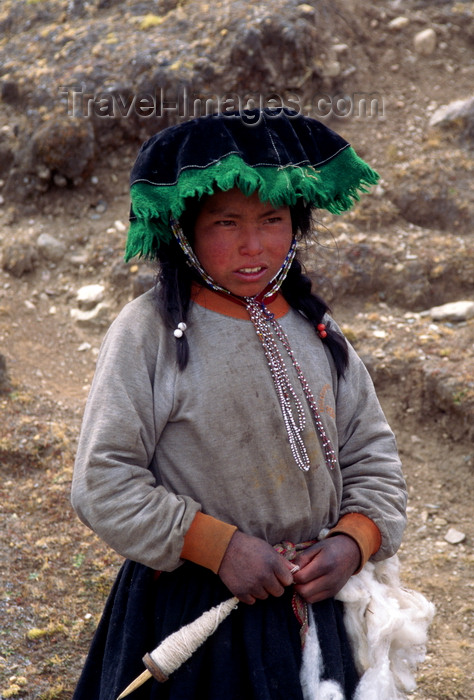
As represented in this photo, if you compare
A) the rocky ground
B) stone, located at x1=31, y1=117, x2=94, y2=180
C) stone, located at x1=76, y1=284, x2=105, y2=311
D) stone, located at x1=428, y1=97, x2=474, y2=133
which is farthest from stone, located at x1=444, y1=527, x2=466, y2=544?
stone, located at x1=31, y1=117, x2=94, y2=180

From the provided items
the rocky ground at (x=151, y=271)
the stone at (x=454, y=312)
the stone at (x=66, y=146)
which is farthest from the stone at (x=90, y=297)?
the stone at (x=454, y=312)

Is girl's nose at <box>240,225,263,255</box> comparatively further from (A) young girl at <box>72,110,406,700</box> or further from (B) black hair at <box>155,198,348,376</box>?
(B) black hair at <box>155,198,348,376</box>

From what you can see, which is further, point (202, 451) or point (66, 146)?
point (66, 146)

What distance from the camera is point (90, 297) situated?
5246 millimetres

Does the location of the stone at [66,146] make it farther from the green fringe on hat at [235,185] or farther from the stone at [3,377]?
the green fringe on hat at [235,185]

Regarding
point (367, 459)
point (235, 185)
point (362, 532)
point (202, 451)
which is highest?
point (235, 185)

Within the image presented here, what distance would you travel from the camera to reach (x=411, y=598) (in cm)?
203

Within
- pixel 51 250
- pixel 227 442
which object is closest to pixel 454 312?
pixel 51 250

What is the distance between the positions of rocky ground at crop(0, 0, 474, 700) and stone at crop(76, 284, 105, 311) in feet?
0.04

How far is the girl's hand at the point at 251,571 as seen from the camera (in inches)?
70.1

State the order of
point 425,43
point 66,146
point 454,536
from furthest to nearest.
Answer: point 425,43 → point 66,146 → point 454,536

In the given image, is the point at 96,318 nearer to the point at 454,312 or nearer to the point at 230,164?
the point at 454,312

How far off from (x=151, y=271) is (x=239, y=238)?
328 cm

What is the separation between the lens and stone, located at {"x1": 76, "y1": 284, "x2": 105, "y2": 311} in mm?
5238
